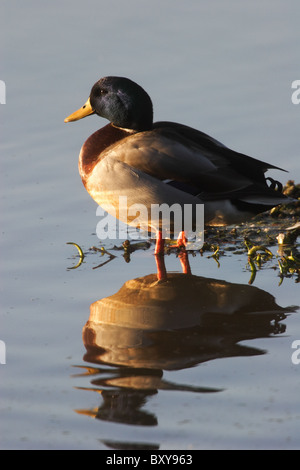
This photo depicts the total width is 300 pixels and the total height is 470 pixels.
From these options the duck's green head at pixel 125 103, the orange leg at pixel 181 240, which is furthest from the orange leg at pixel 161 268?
the duck's green head at pixel 125 103

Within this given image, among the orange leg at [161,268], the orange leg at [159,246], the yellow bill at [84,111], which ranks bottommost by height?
the orange leg at [161,268]

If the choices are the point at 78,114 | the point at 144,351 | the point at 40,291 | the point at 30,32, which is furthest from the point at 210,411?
the point at 30,32

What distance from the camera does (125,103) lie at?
6.51 metres

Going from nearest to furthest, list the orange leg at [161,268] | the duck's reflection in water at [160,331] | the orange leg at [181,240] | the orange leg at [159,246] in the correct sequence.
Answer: the duck's reflection in water at [160,331], the orange leg at [161,268], the orange leg at [159,246], the orange leg at [181,240]

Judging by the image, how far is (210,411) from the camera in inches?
167

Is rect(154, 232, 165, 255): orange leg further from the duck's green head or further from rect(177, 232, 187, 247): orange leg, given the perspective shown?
the duck's green head

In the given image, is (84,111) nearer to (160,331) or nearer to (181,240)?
(181,240)

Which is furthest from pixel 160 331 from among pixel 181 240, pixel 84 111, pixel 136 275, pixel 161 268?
pixel 84 111

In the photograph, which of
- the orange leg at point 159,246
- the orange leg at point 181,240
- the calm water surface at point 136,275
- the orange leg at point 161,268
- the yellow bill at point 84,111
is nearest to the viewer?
the calm water surface at point 136,275

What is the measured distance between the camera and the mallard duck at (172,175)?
6.12 metres

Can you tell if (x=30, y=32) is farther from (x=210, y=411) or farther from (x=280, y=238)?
(x=210, y=411)

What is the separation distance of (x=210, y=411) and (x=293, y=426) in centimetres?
39

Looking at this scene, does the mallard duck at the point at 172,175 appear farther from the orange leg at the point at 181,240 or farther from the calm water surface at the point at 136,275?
the calm water surface at the point at 136,275
